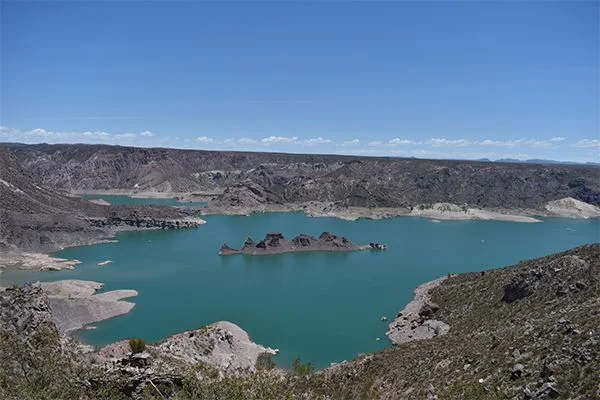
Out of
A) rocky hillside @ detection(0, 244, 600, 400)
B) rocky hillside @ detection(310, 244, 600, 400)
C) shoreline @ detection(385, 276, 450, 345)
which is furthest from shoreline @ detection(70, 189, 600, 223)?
rocky hillside @ detection(0, 244, 600, 400)

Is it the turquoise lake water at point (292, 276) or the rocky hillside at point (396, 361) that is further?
the turquoise lake water at point (292, 276)

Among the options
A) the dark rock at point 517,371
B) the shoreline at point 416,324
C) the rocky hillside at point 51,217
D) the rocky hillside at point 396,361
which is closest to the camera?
the rocky hillside at point 396,361

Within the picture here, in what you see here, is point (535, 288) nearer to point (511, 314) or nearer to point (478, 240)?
point (511, 314)

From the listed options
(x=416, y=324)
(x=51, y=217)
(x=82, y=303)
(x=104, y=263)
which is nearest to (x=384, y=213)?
(x=51, y=217)

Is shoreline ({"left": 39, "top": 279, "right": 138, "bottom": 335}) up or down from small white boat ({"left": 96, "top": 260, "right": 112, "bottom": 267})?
up

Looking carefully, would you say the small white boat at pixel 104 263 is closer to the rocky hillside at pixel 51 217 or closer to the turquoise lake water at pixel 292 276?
the turquoise lake water at pixel 292 276

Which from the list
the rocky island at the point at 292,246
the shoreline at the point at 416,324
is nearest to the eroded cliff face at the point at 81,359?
the shoreline at the point at 416,324

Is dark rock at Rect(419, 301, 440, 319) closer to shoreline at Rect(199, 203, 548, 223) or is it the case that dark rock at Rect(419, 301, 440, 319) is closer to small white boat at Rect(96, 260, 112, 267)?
small white boat at Rect(96, 260, 112, 267)
